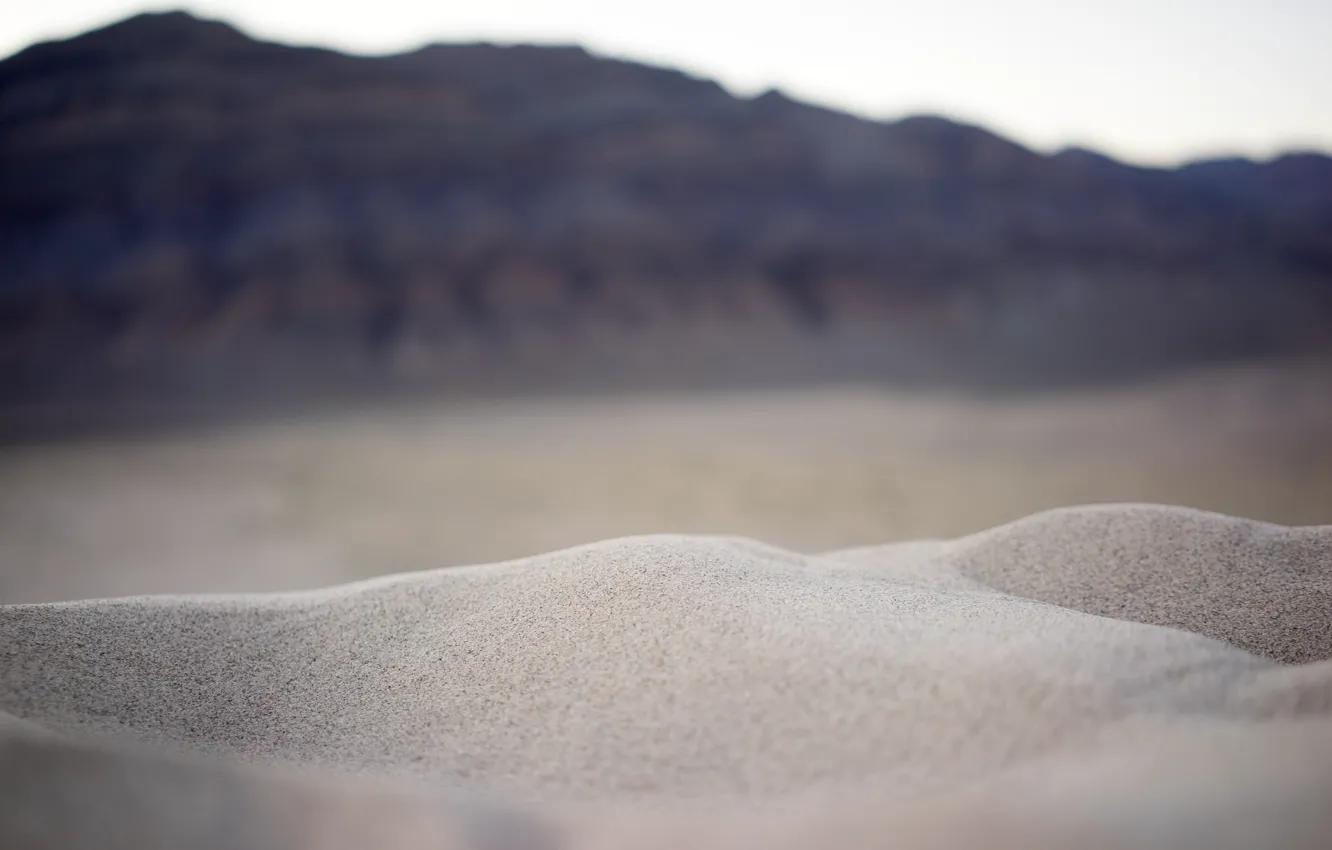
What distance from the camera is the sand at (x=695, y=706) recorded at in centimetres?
127

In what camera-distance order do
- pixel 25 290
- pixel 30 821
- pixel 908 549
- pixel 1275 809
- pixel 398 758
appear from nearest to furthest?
pixel 1275 809 < pixel 30 821 < pixel 398 758 < pixel 908 549 < pixel 25 290

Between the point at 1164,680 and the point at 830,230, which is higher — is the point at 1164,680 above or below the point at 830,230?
below

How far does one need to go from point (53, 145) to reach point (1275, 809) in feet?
31.0

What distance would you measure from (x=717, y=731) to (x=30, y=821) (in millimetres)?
1004

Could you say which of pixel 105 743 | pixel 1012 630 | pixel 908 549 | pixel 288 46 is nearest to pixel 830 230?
pixel 288 46

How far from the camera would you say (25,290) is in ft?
25.3

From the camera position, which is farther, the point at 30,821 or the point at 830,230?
the point at 830,230

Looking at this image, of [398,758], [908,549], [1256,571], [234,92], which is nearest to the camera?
[398,758]

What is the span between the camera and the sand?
1.27m

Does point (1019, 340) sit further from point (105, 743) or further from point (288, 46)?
point (105, 743)

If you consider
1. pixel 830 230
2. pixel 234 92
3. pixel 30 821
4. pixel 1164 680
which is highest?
pixel 234 92

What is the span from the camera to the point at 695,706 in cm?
168

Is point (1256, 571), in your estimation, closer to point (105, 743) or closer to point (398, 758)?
point (398, 758)

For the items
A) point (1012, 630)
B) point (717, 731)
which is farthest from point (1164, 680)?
point (717, 731)
